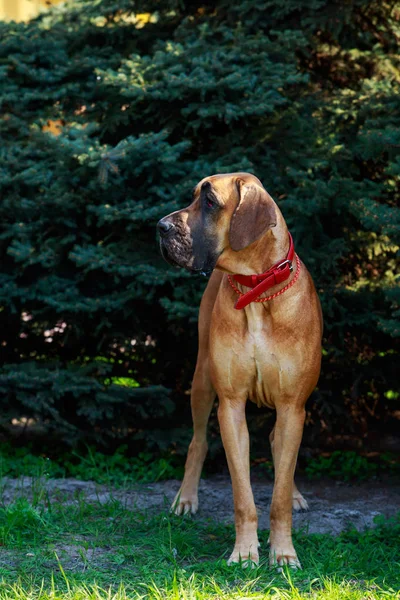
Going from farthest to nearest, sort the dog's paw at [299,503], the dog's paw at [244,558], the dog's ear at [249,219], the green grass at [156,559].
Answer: the dog's paw at [299,503] < the dog's paw at [244,558] < the dog's ear at [249,219] < the green grass at [156,559]

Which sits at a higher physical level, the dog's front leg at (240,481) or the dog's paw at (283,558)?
the dog's front leg at (240,481)

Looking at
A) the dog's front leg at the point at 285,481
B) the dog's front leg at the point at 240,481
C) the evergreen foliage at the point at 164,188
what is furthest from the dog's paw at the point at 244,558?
the evergreen foliage at the point at 164,188

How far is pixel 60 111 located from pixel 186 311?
6.53 feet

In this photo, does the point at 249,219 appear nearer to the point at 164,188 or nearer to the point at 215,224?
the point at 215,224

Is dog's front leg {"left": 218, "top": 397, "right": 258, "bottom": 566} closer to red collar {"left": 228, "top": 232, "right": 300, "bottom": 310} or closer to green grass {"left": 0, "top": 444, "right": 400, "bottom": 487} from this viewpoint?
red collar {"left": 228, "top": 232, "right": 300, "bottom": 310}

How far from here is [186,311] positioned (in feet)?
18.2

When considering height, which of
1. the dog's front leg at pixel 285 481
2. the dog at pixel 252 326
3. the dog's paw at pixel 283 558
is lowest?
the dog's paw at pixel 283 558

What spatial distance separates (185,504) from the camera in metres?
5.02

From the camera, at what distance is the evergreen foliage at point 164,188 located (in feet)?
18.7

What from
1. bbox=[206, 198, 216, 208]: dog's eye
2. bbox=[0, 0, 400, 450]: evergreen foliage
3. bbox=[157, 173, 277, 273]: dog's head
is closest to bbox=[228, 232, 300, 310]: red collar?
bbox=[157, 173, 277, 273]: dog's head

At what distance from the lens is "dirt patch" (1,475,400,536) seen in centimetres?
496

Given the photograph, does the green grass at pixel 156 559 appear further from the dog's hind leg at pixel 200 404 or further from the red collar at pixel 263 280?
the red collar at pixel 263 280

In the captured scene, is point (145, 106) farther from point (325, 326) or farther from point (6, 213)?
point (325, 326)

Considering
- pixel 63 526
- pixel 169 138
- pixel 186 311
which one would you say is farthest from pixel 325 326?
pixel 63 526
